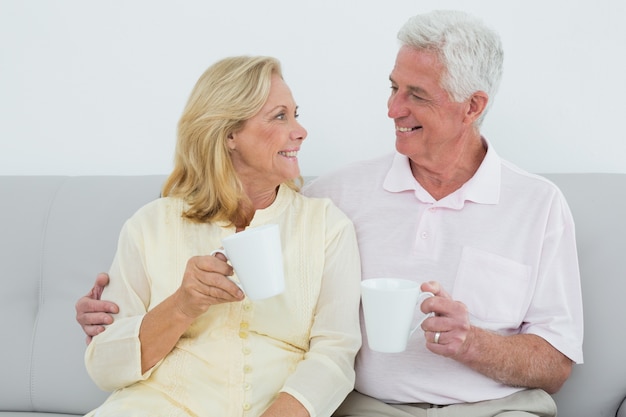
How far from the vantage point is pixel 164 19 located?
2.34m

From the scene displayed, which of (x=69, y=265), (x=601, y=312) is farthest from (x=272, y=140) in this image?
(x=601, y=312)

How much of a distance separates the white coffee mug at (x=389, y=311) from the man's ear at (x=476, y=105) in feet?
1.80

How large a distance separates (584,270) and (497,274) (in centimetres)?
24

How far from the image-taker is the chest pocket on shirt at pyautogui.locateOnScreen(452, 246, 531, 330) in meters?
1.80

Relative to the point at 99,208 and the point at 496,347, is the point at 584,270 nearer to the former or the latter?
the point at 496,347

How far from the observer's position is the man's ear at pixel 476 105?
→ 1.88 m

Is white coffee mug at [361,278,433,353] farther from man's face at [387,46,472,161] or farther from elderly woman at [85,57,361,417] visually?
man's face at [387,46,472,161]

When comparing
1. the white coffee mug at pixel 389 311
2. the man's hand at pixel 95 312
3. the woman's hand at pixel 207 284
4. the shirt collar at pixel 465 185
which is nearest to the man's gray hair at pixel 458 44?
the shirt collar at pixel 465 185

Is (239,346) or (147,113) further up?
(147,113)

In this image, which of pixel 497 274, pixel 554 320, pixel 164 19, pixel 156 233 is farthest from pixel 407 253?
pixel 164 19

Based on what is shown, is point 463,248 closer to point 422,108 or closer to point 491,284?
point 491,284

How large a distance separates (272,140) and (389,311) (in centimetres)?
54

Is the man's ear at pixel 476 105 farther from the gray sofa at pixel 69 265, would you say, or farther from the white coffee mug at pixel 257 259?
the white coffee mug at pixel 257 259

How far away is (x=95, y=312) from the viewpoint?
69.1 inches
